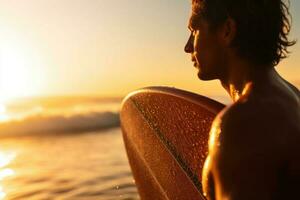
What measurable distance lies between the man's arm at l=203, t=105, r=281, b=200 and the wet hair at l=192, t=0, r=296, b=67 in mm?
416

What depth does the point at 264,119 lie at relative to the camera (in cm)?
162

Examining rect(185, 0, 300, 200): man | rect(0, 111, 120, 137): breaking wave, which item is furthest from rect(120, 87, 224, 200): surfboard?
rect(0, 111, 120, 137): breaking wave

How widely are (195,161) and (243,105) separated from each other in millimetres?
1615

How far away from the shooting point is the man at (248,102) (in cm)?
157

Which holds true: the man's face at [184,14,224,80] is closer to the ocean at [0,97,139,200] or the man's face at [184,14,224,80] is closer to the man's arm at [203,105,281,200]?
the man's arm at [203,105,281,200]

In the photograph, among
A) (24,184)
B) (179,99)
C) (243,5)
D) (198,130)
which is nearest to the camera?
(243,5)

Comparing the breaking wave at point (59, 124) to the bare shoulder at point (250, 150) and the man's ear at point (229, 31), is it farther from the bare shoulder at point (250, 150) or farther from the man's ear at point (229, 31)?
the bare shoulder at point (250, 150)

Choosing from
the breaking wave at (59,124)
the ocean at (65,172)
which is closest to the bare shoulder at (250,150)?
the ocean at (65,172)

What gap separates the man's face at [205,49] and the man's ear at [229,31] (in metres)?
0.04

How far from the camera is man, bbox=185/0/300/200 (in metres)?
1.57

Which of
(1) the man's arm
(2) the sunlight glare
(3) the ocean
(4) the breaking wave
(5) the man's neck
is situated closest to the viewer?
(1) the man's arm

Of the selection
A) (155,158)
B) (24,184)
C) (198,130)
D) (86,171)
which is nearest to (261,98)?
(198,130)

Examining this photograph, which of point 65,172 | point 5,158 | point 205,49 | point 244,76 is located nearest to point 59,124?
point 5,158

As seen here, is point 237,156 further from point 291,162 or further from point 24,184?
point 24,184
